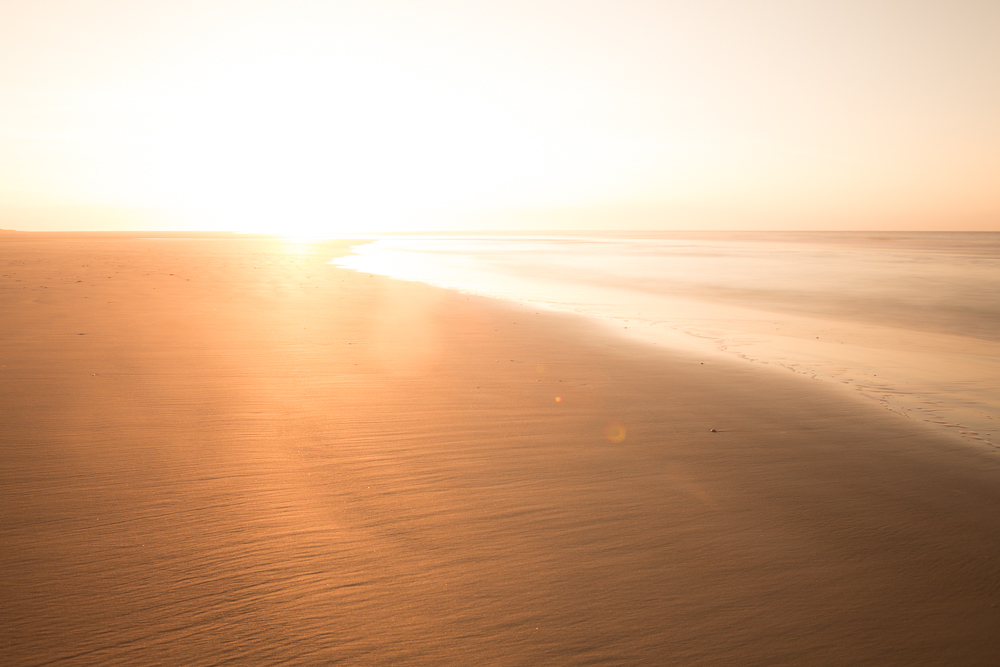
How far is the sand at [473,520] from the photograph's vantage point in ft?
8.00

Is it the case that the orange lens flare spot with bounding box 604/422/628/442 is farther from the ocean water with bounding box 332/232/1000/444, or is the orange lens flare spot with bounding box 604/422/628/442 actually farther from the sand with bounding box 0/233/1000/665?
the ocean water with bounding box 332/232/1000/444

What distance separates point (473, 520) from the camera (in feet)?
11.1

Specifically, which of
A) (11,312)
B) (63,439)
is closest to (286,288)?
(11,312)

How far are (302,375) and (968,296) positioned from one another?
19.1m

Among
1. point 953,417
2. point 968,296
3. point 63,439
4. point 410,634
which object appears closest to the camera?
point 410,634

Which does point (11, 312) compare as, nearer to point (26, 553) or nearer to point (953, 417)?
point (26, 553)

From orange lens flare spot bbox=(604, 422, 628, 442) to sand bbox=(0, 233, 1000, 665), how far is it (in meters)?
0.06

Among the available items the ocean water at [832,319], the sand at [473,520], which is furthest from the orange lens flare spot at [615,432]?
the ocean water at [832,319]

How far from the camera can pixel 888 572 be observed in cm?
299

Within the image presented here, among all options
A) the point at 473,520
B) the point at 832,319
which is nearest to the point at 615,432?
the point at 473,520

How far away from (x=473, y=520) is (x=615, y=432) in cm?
191

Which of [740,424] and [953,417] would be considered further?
[953,417]

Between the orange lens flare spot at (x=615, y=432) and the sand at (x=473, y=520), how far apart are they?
0.06 meters

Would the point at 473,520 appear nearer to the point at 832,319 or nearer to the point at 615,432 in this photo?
the point at 615,432
